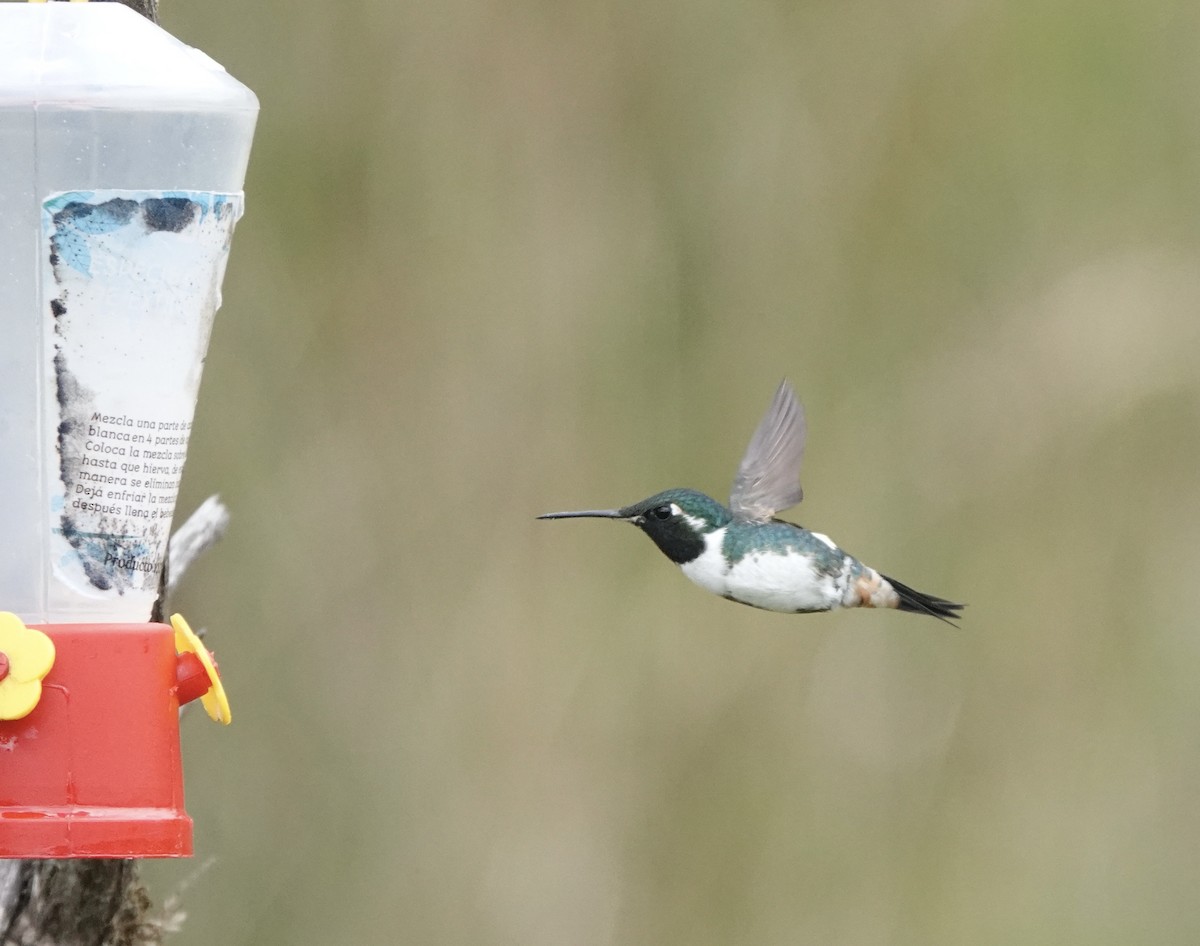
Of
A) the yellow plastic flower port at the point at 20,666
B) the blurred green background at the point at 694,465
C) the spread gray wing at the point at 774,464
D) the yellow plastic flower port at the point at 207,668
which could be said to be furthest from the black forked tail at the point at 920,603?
the blurred green background at the point at 694,465

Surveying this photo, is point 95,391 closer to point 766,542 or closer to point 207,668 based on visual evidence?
point 207,668

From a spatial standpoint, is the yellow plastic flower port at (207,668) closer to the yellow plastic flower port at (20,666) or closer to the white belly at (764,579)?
the yellow plastic flower port at (20,666)

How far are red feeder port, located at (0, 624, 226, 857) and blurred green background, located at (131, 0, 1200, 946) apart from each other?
2318 millimetres

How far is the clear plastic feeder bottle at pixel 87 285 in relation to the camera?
5.52ft

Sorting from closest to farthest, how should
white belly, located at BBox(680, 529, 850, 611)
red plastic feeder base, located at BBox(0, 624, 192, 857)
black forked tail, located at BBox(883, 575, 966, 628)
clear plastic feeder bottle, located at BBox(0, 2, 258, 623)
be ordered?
1. red plastic feeder base, located at BBox(0, 624, 192, 857)
2. clear plastic feeder bottle, located at BBox(0, 2, 258, 623)
3. white belly, located at BBox(680, 529, 850, 611)
4. black forked tail, located at BBox(883, 575, 966, 628)

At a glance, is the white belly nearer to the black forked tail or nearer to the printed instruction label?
the black forked tail

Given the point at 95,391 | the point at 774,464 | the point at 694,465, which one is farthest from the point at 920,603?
the point at 694,465

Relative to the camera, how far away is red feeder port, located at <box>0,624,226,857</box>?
156 centimetres

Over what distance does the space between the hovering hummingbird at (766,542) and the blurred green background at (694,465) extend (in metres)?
1.52

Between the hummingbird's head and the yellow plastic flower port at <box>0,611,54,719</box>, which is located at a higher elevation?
the yellow plastic flower port at <box>0,611,54,719</box>

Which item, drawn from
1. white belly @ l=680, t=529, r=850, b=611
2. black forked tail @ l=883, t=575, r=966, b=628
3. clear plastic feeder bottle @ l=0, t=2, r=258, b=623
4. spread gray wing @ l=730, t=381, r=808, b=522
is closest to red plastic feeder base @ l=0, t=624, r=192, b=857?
clear plastic feeder bottle @ l=0, t=2, r=258, b=623

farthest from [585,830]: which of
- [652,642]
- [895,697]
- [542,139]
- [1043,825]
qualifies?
[542,139]

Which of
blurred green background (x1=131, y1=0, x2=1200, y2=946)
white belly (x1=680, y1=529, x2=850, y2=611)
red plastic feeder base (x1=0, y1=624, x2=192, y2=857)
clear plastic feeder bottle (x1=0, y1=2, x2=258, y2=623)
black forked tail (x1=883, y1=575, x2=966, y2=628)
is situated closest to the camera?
red plastic feeder base (x1=0, y1=624, x2=192, y2=857)

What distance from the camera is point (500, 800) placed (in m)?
4.26
